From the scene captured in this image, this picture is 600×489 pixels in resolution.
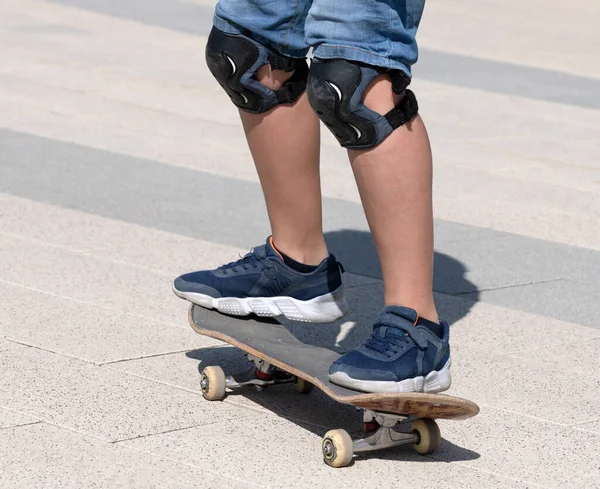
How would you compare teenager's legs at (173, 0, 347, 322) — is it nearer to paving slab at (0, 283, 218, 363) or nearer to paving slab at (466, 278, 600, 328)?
paving slab at (0, 283, 218, 363)

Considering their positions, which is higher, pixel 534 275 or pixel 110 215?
pixel 534 275

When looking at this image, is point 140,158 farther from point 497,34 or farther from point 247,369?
point 497,34

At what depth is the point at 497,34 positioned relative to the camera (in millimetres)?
11617

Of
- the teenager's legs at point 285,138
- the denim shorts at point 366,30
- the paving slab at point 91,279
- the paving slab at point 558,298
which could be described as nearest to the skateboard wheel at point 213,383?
the teenager's legs at point 285,138

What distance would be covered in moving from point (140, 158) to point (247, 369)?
3059mm

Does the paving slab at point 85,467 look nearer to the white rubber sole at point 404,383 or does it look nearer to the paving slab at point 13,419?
the paving slab at point 13,419

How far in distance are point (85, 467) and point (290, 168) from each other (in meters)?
1.06

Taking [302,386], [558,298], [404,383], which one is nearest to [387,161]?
[404,383]

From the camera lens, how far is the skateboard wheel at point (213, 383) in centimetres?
331

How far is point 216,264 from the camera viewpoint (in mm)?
4676

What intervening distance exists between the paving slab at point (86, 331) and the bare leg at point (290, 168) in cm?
49

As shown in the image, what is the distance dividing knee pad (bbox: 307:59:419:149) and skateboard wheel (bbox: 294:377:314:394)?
0.70 m

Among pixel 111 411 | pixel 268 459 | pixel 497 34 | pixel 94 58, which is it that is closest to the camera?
pixel 268 459

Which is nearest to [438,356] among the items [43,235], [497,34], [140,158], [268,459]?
[268,459]
